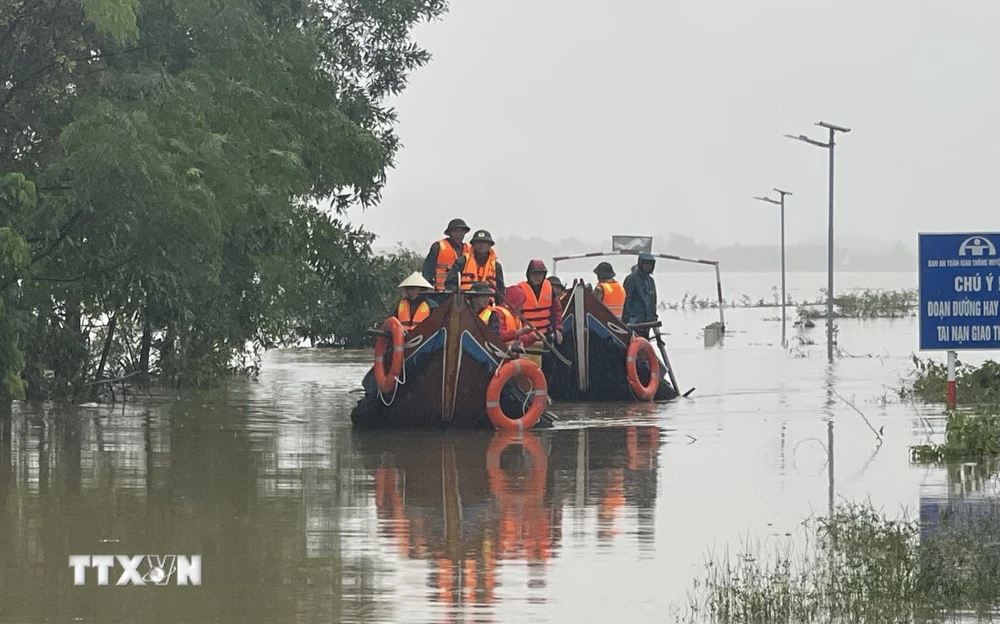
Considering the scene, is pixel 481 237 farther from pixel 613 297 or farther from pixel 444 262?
pixel 613 297

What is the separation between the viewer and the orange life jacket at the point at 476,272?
72.1 ft

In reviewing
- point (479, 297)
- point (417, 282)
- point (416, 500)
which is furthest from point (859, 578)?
point (417, 282)

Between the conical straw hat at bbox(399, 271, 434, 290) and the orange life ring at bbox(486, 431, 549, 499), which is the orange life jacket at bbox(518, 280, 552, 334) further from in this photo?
the orange life ring at bbox(486, 431, 549, 499)

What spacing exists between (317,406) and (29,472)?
880 centimetres

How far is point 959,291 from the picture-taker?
59.4ft

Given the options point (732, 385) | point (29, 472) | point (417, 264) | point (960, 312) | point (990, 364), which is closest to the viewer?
point (29, 472)

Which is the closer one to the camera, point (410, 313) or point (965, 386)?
point (410, 313)

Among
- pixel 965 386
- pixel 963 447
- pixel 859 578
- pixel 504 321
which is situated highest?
pixel 504 321

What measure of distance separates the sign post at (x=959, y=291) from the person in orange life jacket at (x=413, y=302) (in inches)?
225

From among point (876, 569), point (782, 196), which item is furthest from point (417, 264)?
point (876, 569)

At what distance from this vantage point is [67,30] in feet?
73.6

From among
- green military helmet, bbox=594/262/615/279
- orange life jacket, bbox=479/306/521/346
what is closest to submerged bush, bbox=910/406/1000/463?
orange life jacket, bbox=479/306/521/346

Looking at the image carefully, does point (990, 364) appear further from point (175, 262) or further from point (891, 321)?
point (891, 321)

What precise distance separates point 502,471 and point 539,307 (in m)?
8.41
